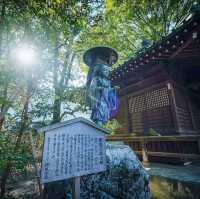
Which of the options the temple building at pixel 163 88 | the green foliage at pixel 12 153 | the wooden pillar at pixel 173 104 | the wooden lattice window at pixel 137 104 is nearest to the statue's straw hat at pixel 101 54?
the temple building at pixel 163 88

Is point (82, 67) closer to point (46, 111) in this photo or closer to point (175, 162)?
point (46, 111)

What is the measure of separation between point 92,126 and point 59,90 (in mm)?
3252

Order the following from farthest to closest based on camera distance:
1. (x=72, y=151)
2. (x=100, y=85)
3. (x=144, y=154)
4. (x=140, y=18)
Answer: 1. (x=140, y=18)
2. (x=144, y=154)
3. (x=100, y=85)
4. (x=72, y=151)

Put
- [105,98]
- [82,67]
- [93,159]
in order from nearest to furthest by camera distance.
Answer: [93,159] → [105,98] → [82,67]

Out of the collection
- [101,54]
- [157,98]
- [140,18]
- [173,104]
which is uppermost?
[140,18]

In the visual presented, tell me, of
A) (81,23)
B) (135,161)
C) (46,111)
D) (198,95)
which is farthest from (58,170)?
(198,95)

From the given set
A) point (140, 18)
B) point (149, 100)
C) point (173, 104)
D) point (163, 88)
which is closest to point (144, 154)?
point (173, 104)

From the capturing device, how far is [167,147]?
712cm

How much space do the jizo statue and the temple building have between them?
8.35 feet

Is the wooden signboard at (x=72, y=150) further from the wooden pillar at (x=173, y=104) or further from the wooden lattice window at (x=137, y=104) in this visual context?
the wooden lattice window at (x=137, y=104)

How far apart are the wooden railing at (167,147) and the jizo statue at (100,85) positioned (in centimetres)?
320

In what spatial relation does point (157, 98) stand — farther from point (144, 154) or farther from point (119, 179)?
point (119, 179)

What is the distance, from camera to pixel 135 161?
13.8ft

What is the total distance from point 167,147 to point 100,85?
4.50 m
